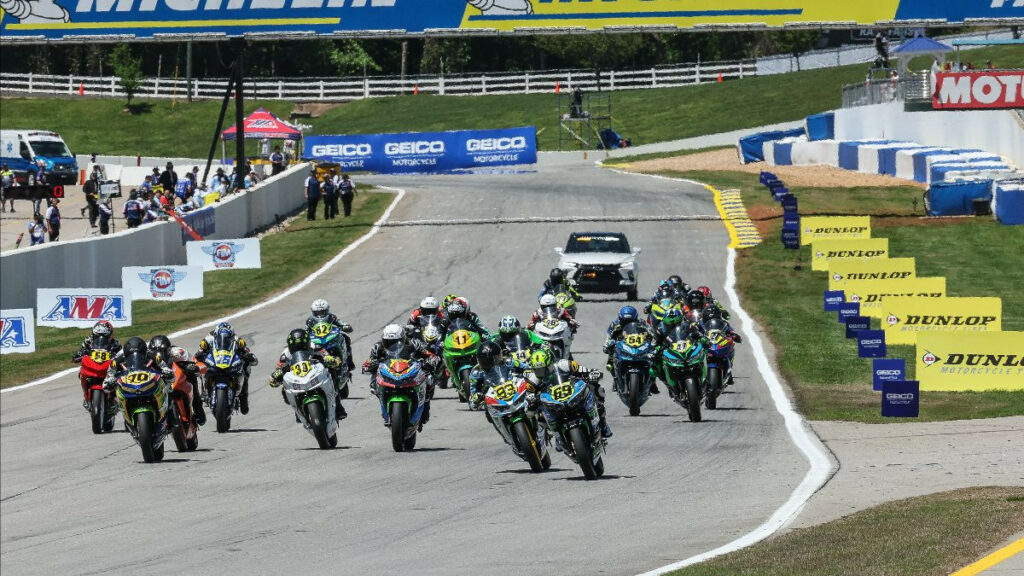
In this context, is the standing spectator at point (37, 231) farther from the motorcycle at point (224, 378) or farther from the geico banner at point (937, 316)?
the geico banner at point (937, 316)

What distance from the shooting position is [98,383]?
21.9m

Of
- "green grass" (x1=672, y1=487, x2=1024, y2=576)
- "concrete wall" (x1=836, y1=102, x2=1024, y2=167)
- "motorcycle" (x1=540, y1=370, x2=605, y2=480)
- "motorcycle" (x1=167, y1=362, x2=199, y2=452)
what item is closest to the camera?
"green grass" (x1=672, y1=487, x2=1024, y2=576)

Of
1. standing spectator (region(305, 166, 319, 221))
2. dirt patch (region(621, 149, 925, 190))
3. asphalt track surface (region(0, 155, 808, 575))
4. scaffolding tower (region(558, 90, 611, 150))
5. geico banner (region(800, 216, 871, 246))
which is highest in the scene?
scaffolding tower (region(558, 90, 611, 150))

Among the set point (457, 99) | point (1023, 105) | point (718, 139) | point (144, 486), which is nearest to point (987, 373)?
point (144, 486)

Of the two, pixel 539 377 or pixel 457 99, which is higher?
pixel 457 99

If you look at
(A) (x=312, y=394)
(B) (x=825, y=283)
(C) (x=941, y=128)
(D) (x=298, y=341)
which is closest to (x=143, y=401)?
(A) (x=312, y=394)

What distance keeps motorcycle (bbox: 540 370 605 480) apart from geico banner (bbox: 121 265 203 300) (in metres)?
25.0

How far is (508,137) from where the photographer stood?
73.8 m

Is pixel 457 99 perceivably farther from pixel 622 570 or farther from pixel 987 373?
pixel 622 570

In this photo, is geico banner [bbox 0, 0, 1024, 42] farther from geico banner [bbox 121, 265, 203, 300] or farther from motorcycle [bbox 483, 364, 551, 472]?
motorcycle [bbox 483, 364, 551, 472]

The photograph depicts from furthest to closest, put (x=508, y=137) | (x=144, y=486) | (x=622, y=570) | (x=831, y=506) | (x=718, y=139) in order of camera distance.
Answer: (x=718, y=139) → (x=508, y=137) → (x=144, y=486) → (x=831, y=506) → (x=622, y=570)

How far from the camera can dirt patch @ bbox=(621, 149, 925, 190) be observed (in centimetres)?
5856

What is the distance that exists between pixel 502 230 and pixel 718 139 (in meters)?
30.7

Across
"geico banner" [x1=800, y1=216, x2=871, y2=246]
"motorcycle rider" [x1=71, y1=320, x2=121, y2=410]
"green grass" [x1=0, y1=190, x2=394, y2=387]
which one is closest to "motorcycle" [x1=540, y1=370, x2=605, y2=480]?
"motorcycle rider" [x1=71, y1=320, x2=121, y2=410]
